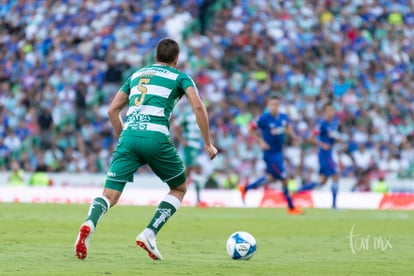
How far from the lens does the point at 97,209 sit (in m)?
9.62

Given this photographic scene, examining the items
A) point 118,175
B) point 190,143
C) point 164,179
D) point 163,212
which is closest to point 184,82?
point 164,179

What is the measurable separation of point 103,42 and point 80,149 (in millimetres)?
4302

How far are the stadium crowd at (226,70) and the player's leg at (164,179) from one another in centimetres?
1594

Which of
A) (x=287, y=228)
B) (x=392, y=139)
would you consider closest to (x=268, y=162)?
(x=287, y=228)

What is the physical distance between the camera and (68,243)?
467 inches

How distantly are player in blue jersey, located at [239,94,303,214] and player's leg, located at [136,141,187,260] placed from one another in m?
9.44

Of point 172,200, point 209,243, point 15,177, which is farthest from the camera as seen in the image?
point 15,177

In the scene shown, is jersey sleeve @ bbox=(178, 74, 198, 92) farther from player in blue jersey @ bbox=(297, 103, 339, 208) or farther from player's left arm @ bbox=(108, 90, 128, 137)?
player in blue jersey @ bbox=(297, 103, 339, 208)

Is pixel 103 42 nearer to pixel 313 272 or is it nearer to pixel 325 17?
pixel 325 17

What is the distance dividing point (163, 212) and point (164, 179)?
1.14 feet

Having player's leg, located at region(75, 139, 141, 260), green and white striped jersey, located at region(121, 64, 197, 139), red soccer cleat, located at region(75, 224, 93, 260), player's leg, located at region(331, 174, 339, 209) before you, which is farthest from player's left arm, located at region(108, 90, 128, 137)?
player's leg, located at region(331, 174, 339, 209)

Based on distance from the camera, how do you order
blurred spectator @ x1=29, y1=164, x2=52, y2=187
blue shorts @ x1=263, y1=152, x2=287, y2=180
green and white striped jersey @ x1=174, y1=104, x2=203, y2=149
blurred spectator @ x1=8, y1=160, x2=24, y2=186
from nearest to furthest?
1. blue shorts @ x1=263, y1=152, x2=287, y2=180
2. green and white striped jersey @ x1=174, y1=104, x2=203, y2=149
3. blurred spectator @ x1=8, y1=160, x2=24, y2=186
4. blurred spectator @ x1=29, y1=164, x2=52, y2=187

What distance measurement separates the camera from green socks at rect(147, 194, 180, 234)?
10.1 meters

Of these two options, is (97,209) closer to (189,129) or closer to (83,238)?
(83,238)
